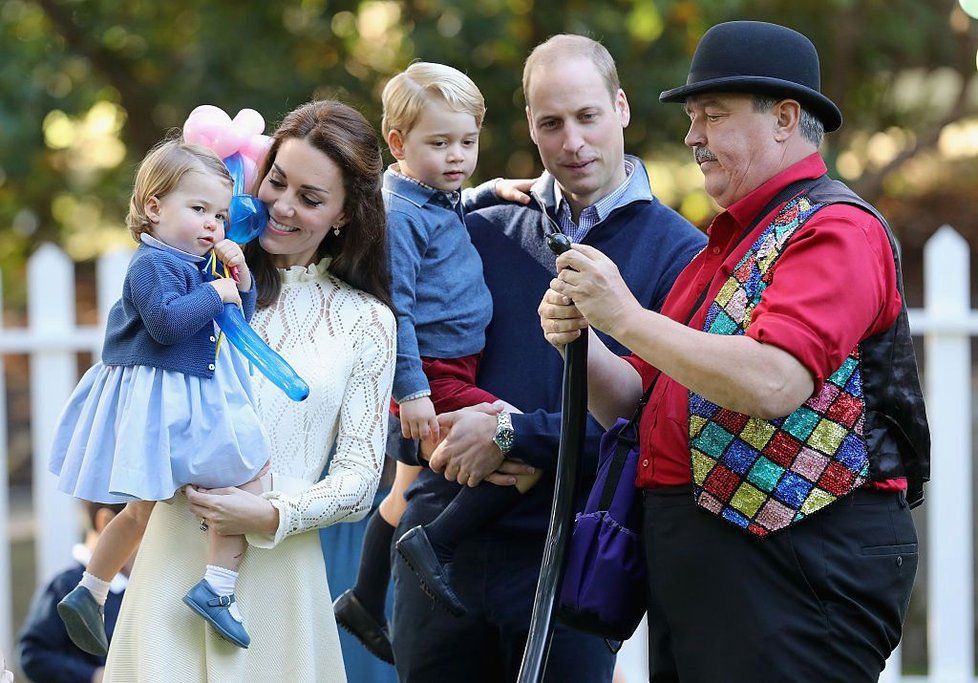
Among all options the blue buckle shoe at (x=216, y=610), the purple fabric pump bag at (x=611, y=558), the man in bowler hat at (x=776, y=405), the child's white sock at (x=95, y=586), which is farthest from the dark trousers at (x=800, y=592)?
the child's white sock at (x=95, y=586)

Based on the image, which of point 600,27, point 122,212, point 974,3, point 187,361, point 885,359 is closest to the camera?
point 885,359

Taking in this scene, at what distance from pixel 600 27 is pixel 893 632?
3.93 meters

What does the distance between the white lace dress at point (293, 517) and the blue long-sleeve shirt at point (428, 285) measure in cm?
14

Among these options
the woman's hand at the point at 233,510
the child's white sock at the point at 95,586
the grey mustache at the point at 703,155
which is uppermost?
the grey mustache at the point at 703,155

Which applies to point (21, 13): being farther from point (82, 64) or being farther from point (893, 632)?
point (893, 632)

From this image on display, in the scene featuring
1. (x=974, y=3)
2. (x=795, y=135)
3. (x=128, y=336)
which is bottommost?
(x=128, y=336)

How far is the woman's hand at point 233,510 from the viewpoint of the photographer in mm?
2441

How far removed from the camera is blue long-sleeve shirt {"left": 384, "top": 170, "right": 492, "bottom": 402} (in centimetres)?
282

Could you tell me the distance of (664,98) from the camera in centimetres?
250

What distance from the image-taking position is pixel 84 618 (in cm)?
265

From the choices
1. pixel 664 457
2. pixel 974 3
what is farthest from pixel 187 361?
pixel 974 3

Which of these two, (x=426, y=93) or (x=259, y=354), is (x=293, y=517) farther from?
(x=426, y=93)

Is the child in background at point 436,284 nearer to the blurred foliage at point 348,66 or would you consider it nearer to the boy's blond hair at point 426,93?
the boy's blond hair at point 426,93

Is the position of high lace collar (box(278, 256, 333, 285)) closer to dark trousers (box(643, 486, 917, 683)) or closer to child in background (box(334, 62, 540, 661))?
child in background (box(334, 62, 540, 661))
